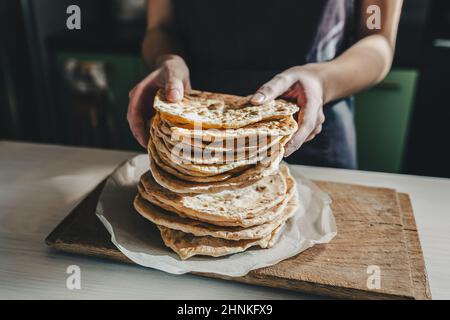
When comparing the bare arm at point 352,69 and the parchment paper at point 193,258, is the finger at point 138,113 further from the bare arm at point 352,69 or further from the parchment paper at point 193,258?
the bare arm at point 352,69

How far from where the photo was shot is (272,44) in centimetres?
131

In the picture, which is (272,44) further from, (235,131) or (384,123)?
(384,123)

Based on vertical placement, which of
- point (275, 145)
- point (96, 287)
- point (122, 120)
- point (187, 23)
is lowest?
point (122, 120)

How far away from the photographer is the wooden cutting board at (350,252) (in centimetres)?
77

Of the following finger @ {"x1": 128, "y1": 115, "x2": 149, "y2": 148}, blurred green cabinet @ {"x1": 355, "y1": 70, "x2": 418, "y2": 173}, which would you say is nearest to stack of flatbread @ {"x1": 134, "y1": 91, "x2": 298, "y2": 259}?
finger @ {"x1": 128, "y1": 115, "x2": 149, "y2": 148}

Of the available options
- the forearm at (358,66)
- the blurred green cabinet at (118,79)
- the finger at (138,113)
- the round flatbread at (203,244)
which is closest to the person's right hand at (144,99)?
the finger at (138,113)

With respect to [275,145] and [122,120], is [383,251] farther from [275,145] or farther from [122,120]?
[122,120]

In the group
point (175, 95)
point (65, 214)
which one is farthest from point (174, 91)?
point (65, 214)

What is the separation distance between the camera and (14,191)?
1.07 metres

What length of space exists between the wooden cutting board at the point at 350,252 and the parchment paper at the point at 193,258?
0.02 m

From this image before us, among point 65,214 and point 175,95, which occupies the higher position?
point 175,95

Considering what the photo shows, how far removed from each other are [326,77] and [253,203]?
419 millimetres

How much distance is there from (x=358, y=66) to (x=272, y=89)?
1.34ft

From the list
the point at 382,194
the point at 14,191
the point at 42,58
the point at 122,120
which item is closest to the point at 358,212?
the point at 382,194
